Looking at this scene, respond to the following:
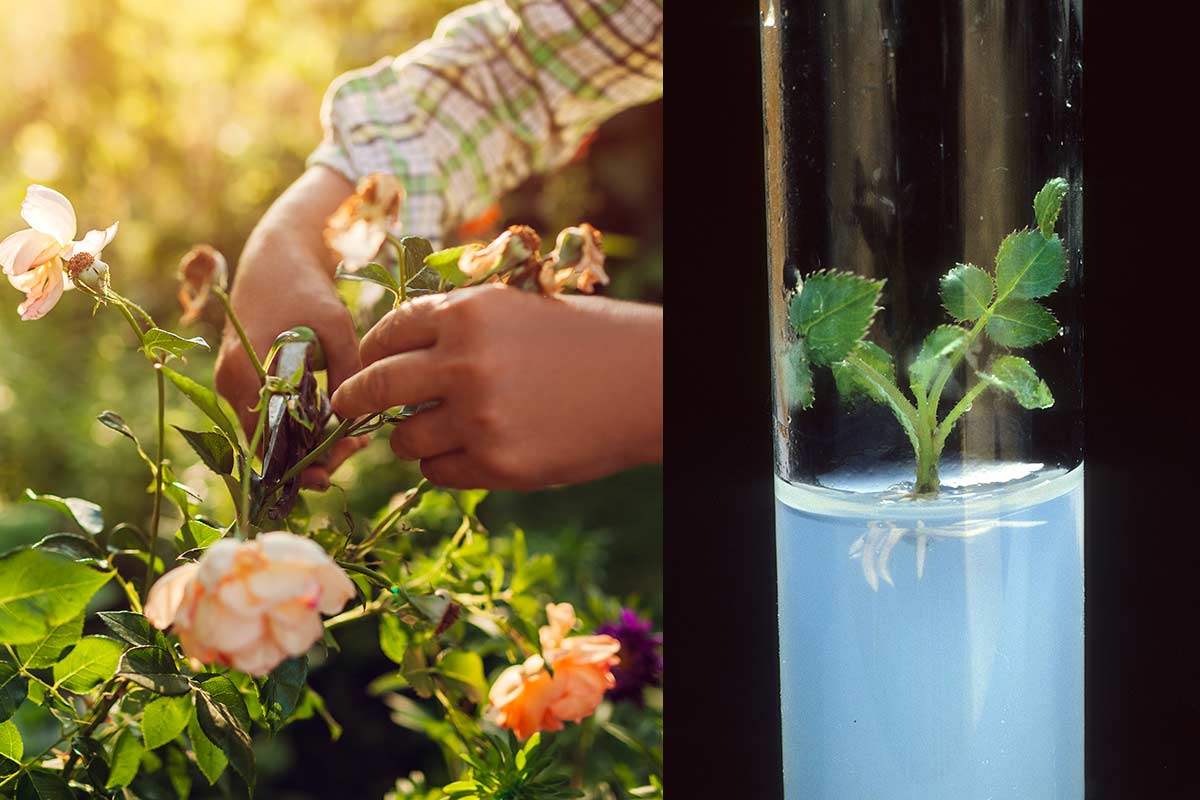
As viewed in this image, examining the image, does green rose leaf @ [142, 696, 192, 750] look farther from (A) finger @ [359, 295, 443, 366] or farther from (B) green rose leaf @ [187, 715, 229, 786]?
(A) finger @ [359, 295, 443, 366]

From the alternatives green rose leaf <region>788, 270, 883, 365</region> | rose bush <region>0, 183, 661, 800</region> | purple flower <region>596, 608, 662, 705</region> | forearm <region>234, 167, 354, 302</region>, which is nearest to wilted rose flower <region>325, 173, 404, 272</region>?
rose bush <region>0, 183, 661, 800</region>

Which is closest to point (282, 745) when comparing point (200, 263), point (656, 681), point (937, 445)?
point (656, 681)

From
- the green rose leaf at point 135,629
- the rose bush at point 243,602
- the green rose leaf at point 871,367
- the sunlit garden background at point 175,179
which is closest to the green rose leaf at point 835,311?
the green rose leaf at point 871,367

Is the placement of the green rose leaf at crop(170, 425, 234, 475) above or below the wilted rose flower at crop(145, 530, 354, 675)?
above

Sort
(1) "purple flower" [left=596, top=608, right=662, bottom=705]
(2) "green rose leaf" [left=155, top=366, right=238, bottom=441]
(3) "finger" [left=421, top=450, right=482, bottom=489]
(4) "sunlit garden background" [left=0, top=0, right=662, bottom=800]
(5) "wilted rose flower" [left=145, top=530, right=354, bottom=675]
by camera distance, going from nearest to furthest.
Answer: (5) "wilted rose flower" [left=145, top=530, right=354, bottom=675]
(2) "green rose leaf" [left=155, top=366, right=238, bottom=441]
(3) "finger" [left=421, top=450, right=482, bottom=489]
(1) "purple flower" [left=596, top=608, right=662, bottom=705]
(4) "sunlit garden background" [left=0, top=0, right=662, bottom=800]

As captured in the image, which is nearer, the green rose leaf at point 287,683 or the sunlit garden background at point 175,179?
the green rose leaf at point 287,683

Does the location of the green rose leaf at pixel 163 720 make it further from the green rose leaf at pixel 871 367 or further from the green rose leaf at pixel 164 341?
the green rose leaf at pixel 871 367

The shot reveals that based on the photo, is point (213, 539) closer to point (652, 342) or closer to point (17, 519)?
point (652, 342)
